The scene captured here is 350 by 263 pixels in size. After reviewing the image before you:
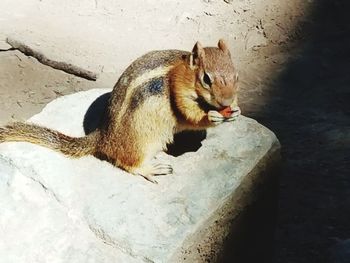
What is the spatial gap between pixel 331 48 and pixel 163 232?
430cm

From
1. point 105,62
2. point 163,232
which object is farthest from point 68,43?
point 163,232

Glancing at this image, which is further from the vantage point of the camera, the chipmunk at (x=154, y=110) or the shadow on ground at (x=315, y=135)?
the shadow on ground at (x=315, y=135)

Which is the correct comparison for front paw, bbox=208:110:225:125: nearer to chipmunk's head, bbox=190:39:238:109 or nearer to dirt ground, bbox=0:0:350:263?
chipmunk's head, bbox=190:39:238:109

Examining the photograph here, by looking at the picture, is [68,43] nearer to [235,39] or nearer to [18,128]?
[235,39]

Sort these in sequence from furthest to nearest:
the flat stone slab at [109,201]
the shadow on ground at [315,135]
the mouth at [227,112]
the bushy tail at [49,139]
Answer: the shadow on ground at [315,135] < the bushy tail at [49,139] < the mouth at [227,112] < the flat stone slab at [109,201]

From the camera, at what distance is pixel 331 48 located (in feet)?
22.1

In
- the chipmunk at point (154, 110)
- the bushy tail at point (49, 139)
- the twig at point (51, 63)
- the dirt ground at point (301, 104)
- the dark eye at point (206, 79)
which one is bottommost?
the twig at point (51, 63)

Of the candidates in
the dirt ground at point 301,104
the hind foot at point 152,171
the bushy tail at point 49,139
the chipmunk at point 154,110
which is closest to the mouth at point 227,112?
the chipmunk at point 154,110

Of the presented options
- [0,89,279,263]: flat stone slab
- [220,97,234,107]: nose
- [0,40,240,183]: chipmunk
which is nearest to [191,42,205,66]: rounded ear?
[0,40,240,183]: chipmunk

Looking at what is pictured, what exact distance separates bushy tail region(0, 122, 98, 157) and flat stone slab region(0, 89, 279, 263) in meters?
0.04

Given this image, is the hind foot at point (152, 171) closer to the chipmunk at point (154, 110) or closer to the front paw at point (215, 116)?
the chipmunk at point (154, 110)

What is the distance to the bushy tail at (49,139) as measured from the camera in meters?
3.55

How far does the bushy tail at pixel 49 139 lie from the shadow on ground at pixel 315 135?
1.64 m

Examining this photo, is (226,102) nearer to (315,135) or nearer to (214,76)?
(214,76)
